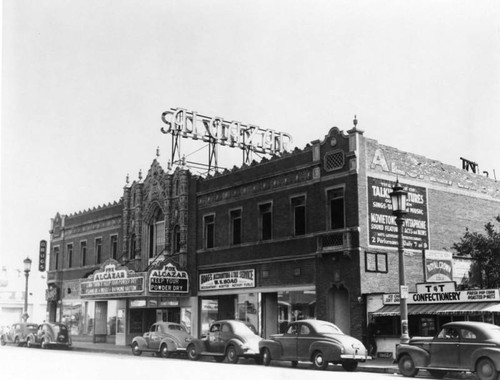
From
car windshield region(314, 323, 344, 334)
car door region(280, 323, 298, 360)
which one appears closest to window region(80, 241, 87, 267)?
car door region(280, 323, 298, 360)

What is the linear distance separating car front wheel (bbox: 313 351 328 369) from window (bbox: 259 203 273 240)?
964 cm

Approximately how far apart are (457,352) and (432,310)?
16.4ft

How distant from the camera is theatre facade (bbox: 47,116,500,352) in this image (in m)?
25.8

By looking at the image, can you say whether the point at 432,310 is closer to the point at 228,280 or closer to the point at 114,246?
the point at 228,280

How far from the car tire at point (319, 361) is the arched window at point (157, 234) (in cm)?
1687

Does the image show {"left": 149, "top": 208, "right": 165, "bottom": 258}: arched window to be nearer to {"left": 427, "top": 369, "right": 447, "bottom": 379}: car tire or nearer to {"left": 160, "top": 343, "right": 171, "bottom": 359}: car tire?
{"left": 160, "top": 343, "right": 171, "bottom": 359}: car tire

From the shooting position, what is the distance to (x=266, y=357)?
73.9 ft

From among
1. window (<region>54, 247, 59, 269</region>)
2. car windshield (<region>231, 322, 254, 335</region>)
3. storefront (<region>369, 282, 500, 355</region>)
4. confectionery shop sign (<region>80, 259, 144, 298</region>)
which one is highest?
window (<region>54, 247, 59, 269</region>)

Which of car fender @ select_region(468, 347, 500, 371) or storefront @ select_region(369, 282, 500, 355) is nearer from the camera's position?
car fender @ select_region(468, 347, 500, 371)

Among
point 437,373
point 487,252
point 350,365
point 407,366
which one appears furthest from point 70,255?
point 437,373

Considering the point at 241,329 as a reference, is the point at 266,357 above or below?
below

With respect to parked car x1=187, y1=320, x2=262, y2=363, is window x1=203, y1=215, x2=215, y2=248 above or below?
above

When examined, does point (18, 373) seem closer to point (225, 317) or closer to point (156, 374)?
point (156, 374)

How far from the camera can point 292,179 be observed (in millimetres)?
28875
